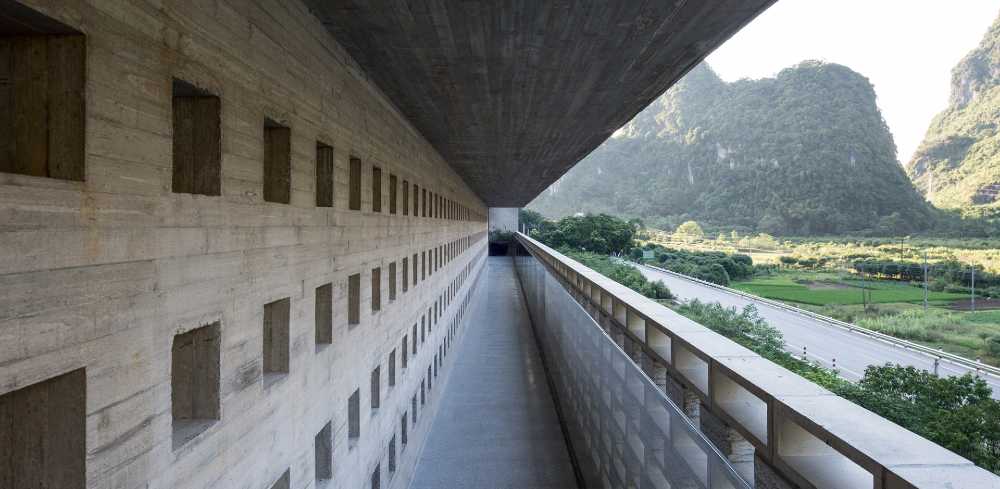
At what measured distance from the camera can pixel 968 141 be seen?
89.9 meters

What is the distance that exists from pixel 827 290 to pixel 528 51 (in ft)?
165

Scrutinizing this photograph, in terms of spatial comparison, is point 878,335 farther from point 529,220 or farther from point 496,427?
point 529,220

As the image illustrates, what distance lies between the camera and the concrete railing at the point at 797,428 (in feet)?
10.7

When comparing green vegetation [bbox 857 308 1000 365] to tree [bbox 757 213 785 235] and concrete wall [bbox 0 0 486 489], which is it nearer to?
concrete wall [bbox 0 0 486 489]

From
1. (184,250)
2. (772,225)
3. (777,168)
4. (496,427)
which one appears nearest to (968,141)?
(772,225)

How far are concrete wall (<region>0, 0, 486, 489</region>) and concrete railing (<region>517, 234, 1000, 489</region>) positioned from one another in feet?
15.2

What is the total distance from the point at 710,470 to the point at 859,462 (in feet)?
7.20

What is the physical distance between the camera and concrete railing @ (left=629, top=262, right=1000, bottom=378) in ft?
47.4

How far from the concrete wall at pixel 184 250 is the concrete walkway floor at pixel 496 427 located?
294 inches

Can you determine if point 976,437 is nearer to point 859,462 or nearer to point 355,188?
point 859,462

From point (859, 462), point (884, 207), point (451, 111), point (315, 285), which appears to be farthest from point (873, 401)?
point (884, 207)

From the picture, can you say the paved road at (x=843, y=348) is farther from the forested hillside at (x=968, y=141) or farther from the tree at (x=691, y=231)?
the tree at (x=691, y=231)

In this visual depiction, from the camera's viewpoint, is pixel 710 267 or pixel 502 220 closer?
pixel 710 267

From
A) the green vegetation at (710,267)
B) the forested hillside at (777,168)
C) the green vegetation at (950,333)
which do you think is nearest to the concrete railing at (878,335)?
the green vegetation at (950,333)
